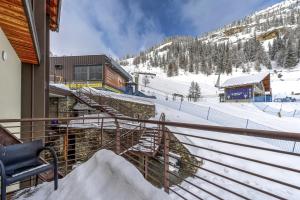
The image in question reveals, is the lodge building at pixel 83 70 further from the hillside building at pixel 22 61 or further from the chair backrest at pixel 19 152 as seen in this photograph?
the chair backrest at pixel 19 152

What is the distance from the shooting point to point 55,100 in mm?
17484

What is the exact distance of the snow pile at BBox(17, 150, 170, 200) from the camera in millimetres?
2811

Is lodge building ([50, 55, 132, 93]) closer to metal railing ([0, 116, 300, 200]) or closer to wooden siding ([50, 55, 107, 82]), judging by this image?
wooden siding ([50, 55, 107, 82])

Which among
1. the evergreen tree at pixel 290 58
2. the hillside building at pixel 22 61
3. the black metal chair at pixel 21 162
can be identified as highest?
the evergreen tree at pixel 290 58

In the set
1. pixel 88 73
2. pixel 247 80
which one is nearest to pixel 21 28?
pixel 88 73

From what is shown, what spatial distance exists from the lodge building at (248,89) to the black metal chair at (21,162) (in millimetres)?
38374

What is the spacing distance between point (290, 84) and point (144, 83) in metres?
33.5

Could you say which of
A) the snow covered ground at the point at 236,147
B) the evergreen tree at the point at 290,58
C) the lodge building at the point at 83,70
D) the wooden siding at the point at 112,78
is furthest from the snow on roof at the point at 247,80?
the evergreen tree at the point at 290,58

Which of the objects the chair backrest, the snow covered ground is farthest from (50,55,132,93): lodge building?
the chair backrest

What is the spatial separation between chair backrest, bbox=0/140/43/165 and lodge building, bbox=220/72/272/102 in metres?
38.4

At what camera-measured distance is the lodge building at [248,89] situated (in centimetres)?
3909

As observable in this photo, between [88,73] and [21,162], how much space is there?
23.5 m

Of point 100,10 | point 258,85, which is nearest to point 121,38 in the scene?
point 100,10

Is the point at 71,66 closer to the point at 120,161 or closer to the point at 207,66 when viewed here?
the point at 120,161
